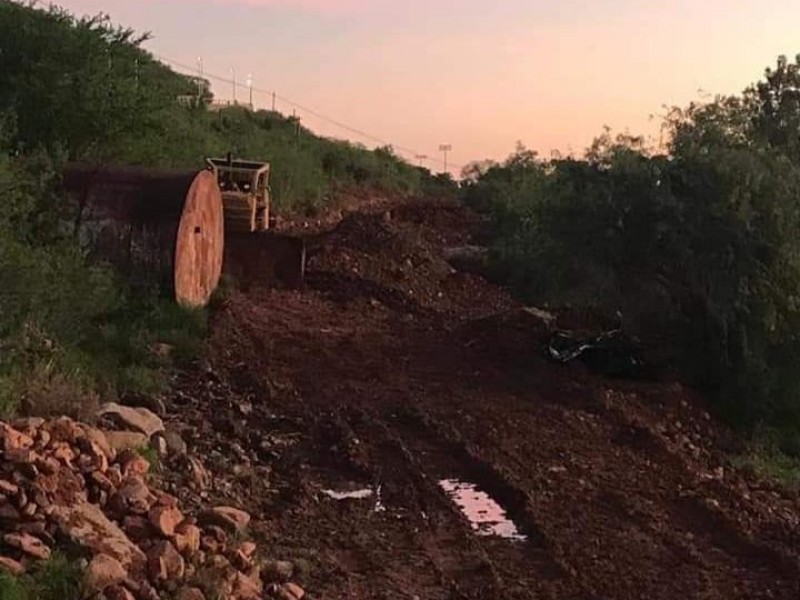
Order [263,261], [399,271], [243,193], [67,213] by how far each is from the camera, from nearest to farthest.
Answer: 1. [67,213]
2. [263,261]
3. [243,193]
4. [399,271]

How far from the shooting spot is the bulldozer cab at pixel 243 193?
17953 millimetres

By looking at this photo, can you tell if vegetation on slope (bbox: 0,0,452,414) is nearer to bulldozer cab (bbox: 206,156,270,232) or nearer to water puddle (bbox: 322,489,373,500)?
bulldozer cab (bbox: 206,156,270,232)

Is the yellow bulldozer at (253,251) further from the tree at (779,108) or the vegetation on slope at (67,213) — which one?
the tree at (779,108)

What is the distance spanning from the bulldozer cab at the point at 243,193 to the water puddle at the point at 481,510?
32.3ft

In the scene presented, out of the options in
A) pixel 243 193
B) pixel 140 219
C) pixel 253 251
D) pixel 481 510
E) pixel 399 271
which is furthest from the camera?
pixel 399 271

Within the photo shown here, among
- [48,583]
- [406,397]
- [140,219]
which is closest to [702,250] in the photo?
[406,397]

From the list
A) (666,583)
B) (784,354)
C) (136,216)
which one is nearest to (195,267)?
(136,216)

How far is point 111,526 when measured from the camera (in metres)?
5.75

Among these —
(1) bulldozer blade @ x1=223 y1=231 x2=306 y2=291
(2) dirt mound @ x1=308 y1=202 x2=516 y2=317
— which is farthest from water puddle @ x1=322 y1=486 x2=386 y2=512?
(2) dirt mound @ x1=308 y1=202 x2=516 y2=317

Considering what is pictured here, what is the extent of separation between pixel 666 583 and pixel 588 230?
6576 mm

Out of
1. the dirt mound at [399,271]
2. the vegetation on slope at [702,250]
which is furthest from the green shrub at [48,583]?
the dirt mound at [399,271]

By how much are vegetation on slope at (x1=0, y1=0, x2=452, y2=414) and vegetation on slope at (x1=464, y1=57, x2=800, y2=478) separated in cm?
454

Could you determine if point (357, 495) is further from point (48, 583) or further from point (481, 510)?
point (48, 583)

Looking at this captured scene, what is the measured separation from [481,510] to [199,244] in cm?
643
